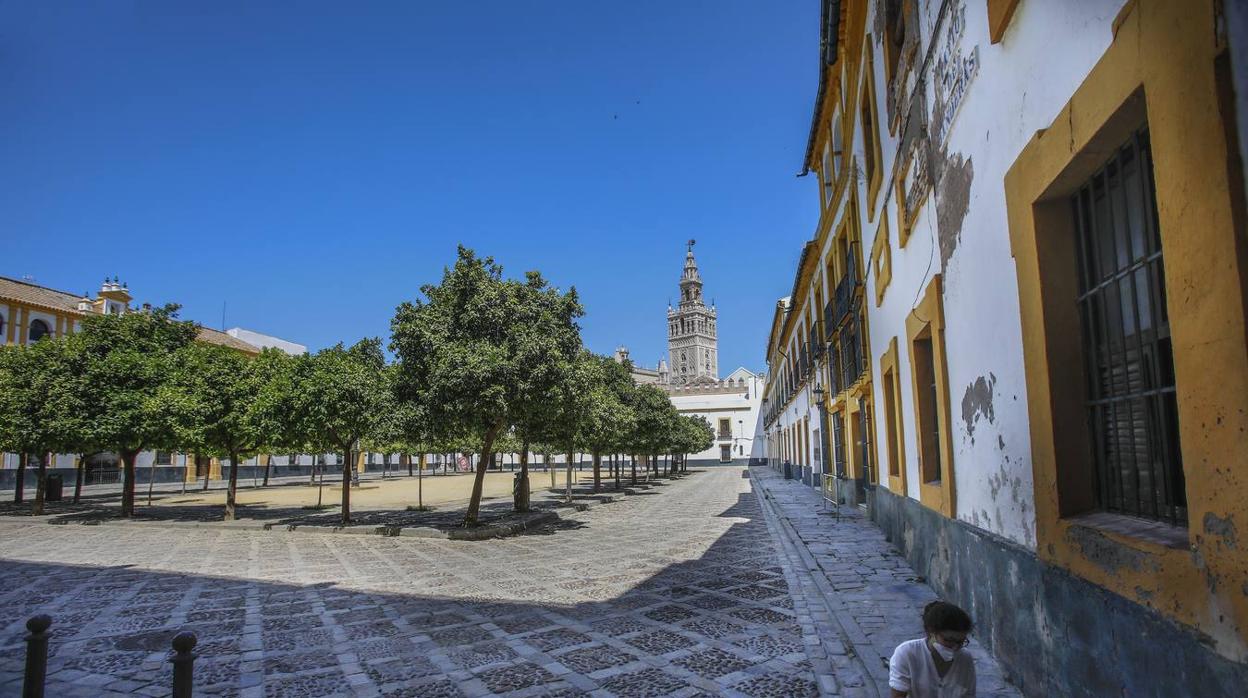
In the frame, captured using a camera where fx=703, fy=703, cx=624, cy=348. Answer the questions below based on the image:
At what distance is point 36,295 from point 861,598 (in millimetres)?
44321

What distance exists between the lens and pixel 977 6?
4.51 m

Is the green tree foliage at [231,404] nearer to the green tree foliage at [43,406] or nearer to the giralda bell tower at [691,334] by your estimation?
the green tree foliage at [43,406]

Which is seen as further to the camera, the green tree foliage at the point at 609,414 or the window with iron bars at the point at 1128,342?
the green tree foliage at the point at 609,414

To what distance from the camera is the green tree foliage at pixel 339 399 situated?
1325cm

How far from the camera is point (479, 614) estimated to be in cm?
666

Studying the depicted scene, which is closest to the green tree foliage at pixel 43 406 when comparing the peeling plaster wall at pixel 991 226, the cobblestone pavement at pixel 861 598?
the cobblestone pavement at pixel 861 598

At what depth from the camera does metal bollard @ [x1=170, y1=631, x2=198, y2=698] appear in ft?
10.9

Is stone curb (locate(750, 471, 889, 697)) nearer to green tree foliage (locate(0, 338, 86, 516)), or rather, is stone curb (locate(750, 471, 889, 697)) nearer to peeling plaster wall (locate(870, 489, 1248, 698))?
peeling plaster wall (locate(870, 489, 1248, 698))

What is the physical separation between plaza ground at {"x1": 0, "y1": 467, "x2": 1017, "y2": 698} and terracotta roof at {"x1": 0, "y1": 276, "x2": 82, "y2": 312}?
98.0ft

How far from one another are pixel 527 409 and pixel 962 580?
817 centimetres

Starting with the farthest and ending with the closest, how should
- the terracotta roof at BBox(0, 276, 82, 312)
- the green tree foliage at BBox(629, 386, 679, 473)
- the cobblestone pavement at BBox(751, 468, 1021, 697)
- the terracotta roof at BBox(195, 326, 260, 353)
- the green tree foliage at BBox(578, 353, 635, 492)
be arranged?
the terracotta roof at BBox(195, 326, 260, 353) → the terracotta roof at BBox(0, 276, 82, 312) → the green tree foliage at BBox(629, 386, 679, 473) → the green tree foliage at BBox(578, 353, 635, 492) → the cobblestone pavement at BBox(751, 468, 1021, 697)

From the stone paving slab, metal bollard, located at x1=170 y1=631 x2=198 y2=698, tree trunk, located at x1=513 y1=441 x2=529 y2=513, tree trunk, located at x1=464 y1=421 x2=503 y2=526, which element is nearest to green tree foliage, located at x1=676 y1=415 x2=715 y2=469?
tree trunk, located at x1=513 y1=441 x2=529 y2=513

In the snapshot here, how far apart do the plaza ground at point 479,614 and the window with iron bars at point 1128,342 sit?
5.58 feet

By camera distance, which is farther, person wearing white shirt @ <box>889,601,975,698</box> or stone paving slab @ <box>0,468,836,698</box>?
stone paving slab @ <box>0,468,836,698</box>
